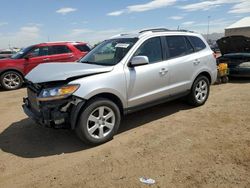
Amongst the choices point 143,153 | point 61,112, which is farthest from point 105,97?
point 143,153

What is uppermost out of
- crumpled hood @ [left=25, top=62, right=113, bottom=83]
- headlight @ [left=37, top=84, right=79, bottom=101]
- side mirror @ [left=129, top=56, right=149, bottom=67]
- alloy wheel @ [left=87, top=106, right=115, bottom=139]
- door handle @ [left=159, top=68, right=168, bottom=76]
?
side mirror @ [left=129, top=56, right=149, bottom=67]

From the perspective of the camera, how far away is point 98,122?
449 centimetres

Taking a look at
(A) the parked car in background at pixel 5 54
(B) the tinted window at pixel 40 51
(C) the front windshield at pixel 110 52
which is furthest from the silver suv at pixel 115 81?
(A) the parked car in background at pixel 5 54

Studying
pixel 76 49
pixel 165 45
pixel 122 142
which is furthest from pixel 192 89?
pixel 76 49

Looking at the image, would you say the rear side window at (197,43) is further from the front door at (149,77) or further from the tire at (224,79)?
the tire at (224,79)

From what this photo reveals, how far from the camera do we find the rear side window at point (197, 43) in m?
6.27

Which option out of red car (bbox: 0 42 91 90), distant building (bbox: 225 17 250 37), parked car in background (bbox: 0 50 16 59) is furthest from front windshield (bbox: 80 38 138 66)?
distant building (bbox: 225 17 250 37)

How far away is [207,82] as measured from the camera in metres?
6.57

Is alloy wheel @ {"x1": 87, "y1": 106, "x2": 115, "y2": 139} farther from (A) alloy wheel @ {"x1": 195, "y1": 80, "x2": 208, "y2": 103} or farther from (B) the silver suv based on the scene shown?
(A) alloy wheel @ {"x1": 195, "y1": 80, "x2": 208, "y2": 103}

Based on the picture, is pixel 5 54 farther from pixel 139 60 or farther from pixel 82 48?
pixel 139 60

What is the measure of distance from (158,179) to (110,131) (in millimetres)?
1446

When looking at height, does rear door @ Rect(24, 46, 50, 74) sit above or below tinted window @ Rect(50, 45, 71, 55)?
below

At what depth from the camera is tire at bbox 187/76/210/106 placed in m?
6.25

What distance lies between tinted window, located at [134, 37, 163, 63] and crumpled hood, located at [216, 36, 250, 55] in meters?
5.23
